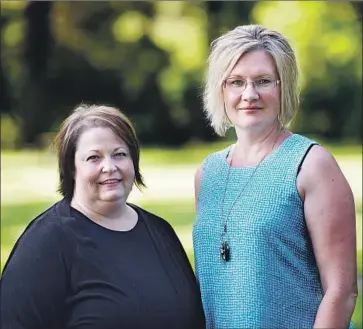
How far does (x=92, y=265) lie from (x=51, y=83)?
94.8 ft

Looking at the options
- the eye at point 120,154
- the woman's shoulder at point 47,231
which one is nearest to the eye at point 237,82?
the eye at point 120,154

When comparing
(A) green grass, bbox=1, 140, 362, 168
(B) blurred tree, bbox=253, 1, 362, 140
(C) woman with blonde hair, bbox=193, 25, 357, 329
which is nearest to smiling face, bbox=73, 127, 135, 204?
(C) woman with blonde hair, bbox=193, 25, 357, 329

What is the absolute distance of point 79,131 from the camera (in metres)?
3.35

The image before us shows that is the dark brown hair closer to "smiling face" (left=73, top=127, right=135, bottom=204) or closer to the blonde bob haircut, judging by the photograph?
"smiling face" (left=73, top=127, right=135, bottom=204)

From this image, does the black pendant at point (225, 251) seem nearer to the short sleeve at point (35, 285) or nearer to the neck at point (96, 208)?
the neck at point (96, 208)

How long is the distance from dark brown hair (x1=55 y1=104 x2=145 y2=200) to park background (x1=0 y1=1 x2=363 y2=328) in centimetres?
2481

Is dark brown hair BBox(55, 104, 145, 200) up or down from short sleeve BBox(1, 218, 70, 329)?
up

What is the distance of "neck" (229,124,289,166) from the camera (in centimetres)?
345

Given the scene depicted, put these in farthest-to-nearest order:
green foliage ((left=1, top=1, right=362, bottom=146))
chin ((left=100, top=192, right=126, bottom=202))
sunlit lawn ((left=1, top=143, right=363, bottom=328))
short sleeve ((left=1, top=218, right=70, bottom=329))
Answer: green foliage ((left=1, top=1, right=362, bottom=146))
sunlit lawn ((left=1, top=143, right=363, bottom=328))
chin ((left=100, top=192, right=126, bottom=202))
short sleeve ((left=1, top=218, right=70, bottom=329))

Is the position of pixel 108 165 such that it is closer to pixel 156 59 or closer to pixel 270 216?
pixel 270 216

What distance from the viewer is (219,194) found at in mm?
3514

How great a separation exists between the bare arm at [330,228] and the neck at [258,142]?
0.72 feet

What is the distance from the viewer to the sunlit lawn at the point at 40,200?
10.8 metres

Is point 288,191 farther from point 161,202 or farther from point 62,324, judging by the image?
point 161,202
